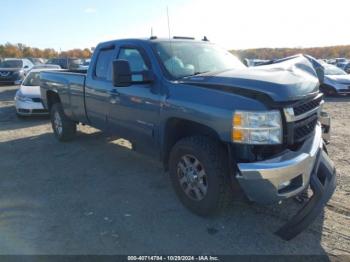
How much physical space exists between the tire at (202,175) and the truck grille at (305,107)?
2.66ft

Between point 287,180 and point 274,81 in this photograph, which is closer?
point 287,180

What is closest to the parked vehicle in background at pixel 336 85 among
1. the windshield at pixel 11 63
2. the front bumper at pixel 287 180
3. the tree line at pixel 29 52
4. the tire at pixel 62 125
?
the tire at pixel 62 125

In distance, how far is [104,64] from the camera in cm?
555

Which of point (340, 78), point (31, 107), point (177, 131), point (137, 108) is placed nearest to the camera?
point (177, 131)

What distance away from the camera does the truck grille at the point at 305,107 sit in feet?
11.1

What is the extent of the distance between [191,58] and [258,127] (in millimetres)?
1759

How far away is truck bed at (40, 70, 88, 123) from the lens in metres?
6.10

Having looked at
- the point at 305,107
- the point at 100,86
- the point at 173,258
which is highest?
the point at 100,86

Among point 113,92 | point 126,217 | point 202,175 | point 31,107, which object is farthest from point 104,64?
point 31,107

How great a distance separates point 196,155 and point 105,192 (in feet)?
5.28

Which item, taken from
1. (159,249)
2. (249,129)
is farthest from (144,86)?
(159,249)

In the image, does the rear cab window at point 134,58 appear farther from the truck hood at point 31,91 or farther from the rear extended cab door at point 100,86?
the truck hood at point 31,91

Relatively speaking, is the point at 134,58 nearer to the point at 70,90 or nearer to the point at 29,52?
the point at 70,90

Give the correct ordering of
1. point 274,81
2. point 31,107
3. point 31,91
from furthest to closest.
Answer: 1. point 31,91
2. point 31,107
3. point 274,81
